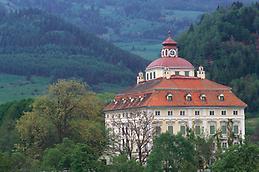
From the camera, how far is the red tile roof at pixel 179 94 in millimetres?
122156

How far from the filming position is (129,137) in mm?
114312

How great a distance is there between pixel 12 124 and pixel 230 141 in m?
37.8

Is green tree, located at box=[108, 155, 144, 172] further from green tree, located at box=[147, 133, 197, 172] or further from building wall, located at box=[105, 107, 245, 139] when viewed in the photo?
building wall, located at box=[105, 107, 245, 139]

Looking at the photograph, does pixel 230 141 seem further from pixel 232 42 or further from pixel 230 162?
pixel 232 42

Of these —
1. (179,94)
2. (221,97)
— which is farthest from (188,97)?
(221,97)

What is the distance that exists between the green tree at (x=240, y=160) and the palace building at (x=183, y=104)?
30247 mm

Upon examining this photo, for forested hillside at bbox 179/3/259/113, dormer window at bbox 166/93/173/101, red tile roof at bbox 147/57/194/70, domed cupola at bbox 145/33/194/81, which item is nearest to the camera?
dormer window at bbox 166/93/173/101

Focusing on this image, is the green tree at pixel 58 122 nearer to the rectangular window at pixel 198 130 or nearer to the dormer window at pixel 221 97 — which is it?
the rectangular window at pixel 198 130

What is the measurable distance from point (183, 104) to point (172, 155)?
27.6 m

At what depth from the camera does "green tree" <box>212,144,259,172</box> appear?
85500 millimetres

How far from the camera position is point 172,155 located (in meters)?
95.3

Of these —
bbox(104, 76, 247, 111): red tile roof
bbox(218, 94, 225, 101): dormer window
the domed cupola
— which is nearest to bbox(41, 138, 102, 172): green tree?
bbox(104, 76, 247, 111): red tile roof

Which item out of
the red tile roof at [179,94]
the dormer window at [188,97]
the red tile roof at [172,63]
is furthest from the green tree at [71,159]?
the red tile roof at [172,63]

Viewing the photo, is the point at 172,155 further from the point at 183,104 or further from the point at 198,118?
the point at 198,118
